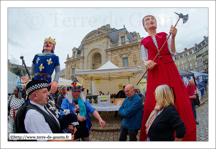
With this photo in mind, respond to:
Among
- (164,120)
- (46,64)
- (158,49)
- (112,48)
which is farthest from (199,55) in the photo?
(112,48)

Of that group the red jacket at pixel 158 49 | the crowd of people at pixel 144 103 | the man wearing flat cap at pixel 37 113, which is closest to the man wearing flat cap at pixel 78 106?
the crowd of people at pixel 144 103

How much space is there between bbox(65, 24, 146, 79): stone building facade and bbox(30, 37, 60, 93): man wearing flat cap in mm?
12630

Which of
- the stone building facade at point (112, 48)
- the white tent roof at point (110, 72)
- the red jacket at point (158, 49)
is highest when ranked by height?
the stone building facade at point (112, 48)

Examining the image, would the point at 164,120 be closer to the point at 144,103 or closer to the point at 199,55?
the point at 144,103

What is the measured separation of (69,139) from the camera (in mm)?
1188

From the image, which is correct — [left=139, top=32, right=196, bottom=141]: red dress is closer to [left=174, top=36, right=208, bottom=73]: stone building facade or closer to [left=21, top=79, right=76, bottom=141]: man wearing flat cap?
[left=174, top=36, right=208, bottom=73]: stone building facade

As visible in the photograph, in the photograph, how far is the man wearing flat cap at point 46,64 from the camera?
5.39 ft

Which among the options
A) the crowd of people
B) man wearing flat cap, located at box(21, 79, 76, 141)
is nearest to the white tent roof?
the crowd of people

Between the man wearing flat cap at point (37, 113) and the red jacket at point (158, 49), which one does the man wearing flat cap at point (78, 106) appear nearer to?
the man wearing flat cap at point (37, 113)

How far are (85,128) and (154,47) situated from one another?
1.86 metres

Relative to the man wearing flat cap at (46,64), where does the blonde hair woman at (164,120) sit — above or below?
below

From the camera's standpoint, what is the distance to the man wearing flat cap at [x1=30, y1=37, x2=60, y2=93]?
64.7 inches

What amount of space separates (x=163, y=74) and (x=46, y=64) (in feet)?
6.21

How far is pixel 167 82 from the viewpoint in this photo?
4.81 feet
